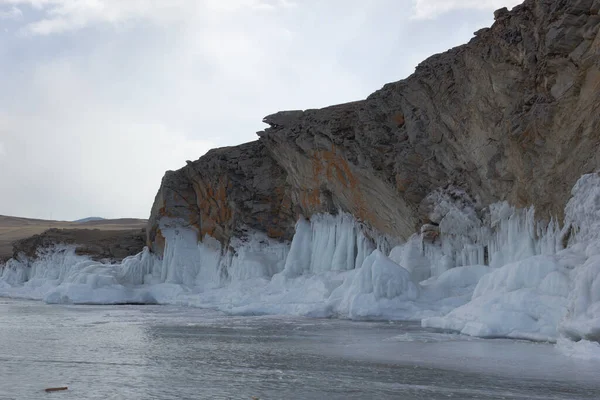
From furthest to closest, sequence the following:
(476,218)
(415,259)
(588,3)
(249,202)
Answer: (249,202)
(415,259)
(476,218)
(588,3)

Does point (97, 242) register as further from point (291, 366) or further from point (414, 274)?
point (291, 366)

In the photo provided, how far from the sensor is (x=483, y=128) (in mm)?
23203

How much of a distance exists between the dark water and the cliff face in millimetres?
7460

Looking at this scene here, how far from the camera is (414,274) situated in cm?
2609

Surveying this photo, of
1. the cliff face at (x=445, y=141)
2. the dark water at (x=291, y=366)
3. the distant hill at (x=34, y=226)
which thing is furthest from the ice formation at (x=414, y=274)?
the distant hill at (x=34, y=226)

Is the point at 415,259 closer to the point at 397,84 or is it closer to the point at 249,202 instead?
the point at 397,84

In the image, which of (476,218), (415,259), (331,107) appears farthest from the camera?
(331,107)

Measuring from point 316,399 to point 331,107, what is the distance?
2590cm

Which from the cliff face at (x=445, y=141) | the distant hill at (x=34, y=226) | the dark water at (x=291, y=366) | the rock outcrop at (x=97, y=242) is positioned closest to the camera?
the dark water at (x=291, y=366)

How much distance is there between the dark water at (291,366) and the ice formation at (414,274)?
1.20 metres

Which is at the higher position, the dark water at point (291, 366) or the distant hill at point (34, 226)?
the distant hill at point (34, 226)

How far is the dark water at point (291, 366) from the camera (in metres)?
8.95

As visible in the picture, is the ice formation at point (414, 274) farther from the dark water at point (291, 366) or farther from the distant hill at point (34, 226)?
the distant hill at point (34, 226)

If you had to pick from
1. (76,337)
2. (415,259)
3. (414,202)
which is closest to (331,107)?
(414,202)
